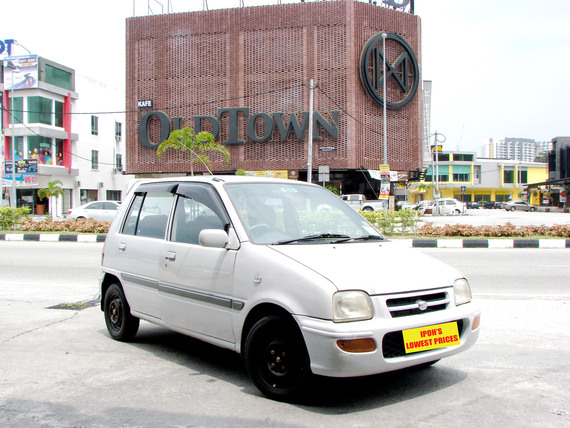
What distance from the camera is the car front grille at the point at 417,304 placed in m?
3.58

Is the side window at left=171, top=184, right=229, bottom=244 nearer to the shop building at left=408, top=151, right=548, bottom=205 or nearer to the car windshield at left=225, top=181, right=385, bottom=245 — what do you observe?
the car windshield at left=225, top=181, right=385, bottom=245

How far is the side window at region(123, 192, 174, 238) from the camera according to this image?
512 cm

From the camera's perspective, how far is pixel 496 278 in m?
9.76

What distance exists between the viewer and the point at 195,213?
4773 millimetres

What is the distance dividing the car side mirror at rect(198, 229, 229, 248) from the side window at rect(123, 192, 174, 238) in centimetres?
96

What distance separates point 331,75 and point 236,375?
37.7 meters

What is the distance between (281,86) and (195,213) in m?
37.3

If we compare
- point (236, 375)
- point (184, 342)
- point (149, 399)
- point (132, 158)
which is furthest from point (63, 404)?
point (132, 158)

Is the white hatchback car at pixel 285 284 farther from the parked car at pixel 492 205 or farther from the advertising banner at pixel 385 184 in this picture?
the parked car at pixel 492 205

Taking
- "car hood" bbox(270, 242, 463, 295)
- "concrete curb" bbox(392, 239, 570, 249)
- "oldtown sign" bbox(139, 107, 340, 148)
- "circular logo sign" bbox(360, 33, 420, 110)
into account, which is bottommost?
"concrete curb" bbox(392, 239, 570, 249)

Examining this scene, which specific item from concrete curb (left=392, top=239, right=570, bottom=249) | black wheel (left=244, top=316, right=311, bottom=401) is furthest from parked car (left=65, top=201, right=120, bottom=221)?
black wheel (left=244, top=316, right=311, bottom=401)

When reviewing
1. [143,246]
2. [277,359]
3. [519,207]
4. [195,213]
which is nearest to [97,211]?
[143,246]

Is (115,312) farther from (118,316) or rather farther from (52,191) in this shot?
(52,191)

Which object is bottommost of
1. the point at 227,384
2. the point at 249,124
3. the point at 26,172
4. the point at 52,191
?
the point at 227,384
